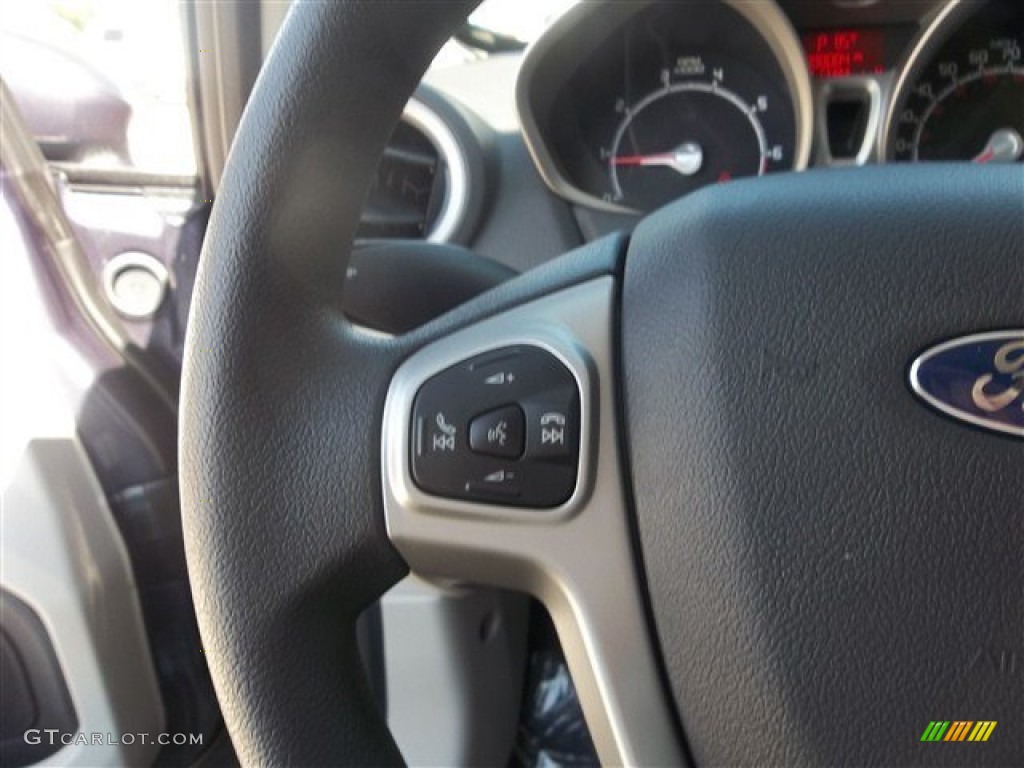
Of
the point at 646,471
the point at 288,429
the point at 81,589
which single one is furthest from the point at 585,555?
the point at 81,589

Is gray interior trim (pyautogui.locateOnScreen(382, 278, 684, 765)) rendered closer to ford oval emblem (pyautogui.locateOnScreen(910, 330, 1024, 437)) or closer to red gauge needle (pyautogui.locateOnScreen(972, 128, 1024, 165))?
ford oval emblem (pyautogui.locateOnScreen(910, 330, 1024, 437))

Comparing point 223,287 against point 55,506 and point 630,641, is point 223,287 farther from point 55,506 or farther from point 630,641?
point 55,506

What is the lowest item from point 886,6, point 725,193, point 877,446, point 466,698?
point 466,698

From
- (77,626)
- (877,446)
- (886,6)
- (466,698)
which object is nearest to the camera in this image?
(877,446)

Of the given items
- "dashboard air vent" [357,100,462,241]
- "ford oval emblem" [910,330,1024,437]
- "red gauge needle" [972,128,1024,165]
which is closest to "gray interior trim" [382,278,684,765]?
"ford oval emblem" [910,330,1024,437]

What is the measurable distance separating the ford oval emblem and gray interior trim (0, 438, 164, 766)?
2.70 feet

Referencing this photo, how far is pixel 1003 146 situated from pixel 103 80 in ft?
3.47

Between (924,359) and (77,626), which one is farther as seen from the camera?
(77,626)

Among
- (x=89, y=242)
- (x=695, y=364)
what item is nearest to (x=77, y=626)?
(x=89, y=242)

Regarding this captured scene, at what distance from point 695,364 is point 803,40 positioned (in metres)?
0.91

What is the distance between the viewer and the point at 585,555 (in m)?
0.61

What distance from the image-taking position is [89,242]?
1137 mm

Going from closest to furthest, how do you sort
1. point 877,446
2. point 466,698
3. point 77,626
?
1. point 877,446
2. point 466,698
3. point 77,626

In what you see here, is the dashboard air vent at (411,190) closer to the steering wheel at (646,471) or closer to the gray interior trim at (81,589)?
the gray interior trim at (81,589)
